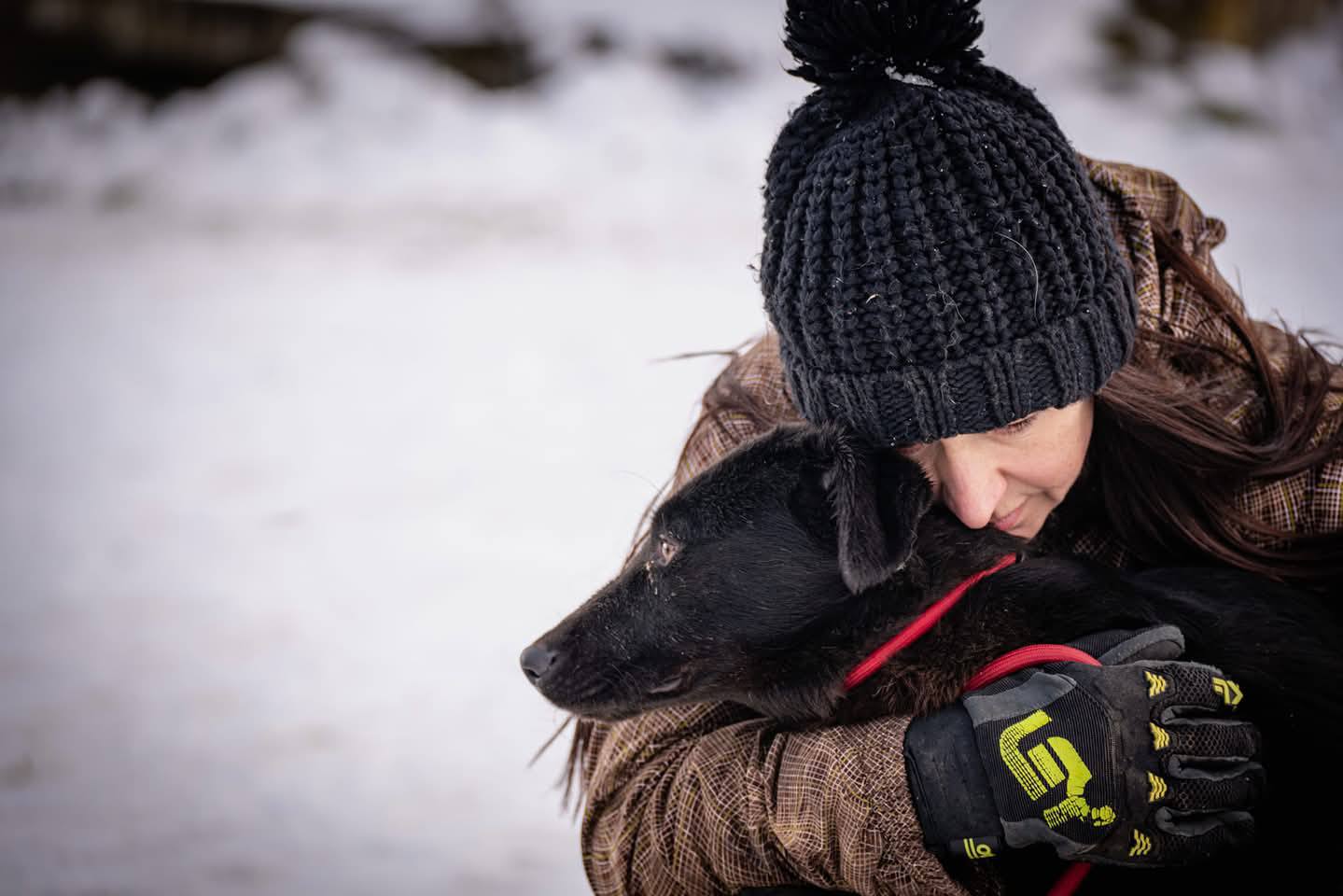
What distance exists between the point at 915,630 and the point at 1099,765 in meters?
0.40

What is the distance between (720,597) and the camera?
2.09 m

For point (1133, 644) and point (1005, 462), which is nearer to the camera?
point (1133, 644)

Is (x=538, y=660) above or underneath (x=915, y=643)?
above

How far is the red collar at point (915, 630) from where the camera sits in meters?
2.06

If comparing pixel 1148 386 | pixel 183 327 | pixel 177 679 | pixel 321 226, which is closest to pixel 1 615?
pixel 177 679

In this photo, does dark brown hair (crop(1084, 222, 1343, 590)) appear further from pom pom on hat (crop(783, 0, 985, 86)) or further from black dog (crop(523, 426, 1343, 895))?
pom pom on hat (crop(783, 0, 985, 86))

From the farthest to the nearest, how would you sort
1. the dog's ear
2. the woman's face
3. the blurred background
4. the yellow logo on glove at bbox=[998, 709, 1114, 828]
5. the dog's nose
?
the blurred background, the dog's nose, the woman's face, the dog's ear, the yellow logo on glove at bbox=[998, 709, 1114, 828]

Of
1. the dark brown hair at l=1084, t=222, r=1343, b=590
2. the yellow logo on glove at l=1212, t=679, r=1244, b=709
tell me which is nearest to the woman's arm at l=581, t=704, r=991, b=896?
the yellow logo on glove at l=1212, t=679, r=1244, b=709

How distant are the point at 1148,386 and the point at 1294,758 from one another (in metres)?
0.71

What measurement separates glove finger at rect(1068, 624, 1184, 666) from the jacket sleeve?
359 mm

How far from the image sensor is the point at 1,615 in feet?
13.6

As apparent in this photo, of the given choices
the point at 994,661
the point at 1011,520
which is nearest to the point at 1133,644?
the point at 994,661

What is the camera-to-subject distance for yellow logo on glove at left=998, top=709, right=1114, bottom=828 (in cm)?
179

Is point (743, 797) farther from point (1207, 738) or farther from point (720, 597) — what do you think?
point (1207, 738)
